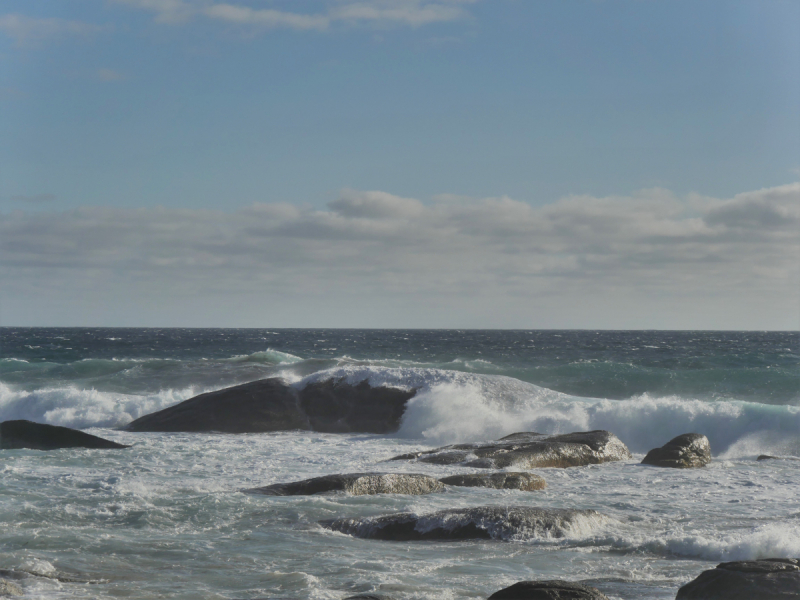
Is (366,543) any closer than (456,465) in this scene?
Yes

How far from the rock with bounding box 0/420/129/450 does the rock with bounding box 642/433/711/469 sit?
11.0m

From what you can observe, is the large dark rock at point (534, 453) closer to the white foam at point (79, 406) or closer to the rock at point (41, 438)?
the rock at point (41, 438)

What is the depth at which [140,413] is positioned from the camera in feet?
77.0

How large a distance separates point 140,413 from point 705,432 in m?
16.7

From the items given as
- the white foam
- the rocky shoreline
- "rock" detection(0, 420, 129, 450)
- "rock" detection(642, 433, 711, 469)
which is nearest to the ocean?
the white foam

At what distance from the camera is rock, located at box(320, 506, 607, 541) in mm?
8883

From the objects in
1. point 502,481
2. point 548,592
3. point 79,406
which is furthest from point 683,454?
point 79,406

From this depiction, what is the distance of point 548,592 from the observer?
568 centimetres

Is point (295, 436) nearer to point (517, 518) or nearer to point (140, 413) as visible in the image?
point (140, 413)

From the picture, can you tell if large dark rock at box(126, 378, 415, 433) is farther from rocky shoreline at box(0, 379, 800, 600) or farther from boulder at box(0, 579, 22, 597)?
boulder at box(0, 579, 22, 597)

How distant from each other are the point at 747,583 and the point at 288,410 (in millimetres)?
14979

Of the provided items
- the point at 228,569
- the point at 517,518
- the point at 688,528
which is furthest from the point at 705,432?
the point at 228,569

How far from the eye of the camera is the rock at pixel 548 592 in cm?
565

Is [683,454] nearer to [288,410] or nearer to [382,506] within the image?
[382,506]
